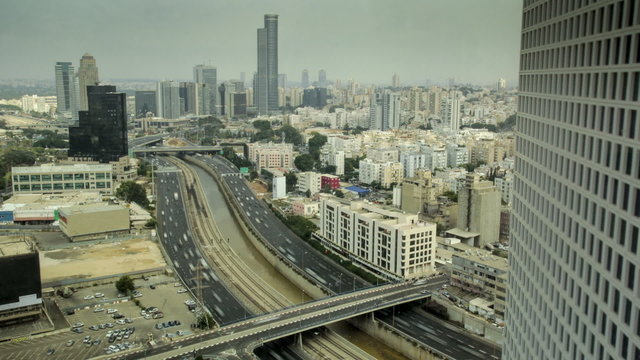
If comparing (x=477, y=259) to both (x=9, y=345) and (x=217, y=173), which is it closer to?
(x=9, y=345)

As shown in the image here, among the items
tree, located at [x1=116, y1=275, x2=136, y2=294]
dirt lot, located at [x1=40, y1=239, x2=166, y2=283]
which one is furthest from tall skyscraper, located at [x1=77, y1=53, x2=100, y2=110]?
tree, located at [x1=116, y1=275, x2=136, y2=294]

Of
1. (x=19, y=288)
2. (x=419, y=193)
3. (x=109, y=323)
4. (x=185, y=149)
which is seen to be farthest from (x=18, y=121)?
(x=109, y=323)

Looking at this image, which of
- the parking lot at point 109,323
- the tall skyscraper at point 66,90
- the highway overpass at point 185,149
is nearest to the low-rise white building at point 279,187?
the parking lot at point 109,323

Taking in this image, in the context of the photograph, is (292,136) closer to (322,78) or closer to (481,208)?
(481,208)

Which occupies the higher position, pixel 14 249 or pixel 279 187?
pixel 14 249

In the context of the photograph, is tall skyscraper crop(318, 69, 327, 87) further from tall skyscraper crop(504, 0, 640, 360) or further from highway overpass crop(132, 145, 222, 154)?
tall skyscraper crop(504, 0, 640, 360)

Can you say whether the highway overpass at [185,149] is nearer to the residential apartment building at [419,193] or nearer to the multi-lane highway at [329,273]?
the multi-lane highway at [329,273]
